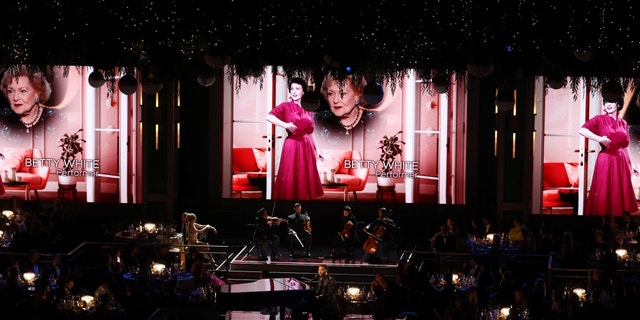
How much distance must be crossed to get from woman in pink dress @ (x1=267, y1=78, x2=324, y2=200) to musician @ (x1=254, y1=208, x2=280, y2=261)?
323cm

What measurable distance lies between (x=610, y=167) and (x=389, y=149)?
3872mm

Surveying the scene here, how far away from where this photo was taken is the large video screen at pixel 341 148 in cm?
1933

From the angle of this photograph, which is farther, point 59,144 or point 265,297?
point 59,144

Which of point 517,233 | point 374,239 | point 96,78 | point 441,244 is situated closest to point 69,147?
point 374,239

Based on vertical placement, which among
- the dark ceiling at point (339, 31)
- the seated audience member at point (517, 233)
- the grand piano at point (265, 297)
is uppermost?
the dark ceiling at point (339, 31)

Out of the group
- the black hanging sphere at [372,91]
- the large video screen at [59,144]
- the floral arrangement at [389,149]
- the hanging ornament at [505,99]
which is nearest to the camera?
the black hanging sphere at [372,91]

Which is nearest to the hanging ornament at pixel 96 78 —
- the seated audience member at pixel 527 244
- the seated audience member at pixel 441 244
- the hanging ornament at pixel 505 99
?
the hanging ornament at pixel 505 99

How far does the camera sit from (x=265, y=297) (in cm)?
867

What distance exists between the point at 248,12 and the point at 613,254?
387 inches

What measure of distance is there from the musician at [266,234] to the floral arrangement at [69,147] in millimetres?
5088

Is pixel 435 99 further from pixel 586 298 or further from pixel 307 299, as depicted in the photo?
pixel 307 299

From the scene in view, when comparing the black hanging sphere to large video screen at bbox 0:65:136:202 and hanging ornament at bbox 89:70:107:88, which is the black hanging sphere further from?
large video screen at bbox 0:65:136:202

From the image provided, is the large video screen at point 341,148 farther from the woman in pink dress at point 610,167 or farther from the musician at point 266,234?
the musician at point 266,234

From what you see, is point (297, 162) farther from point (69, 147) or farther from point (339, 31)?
point (339, 31)
